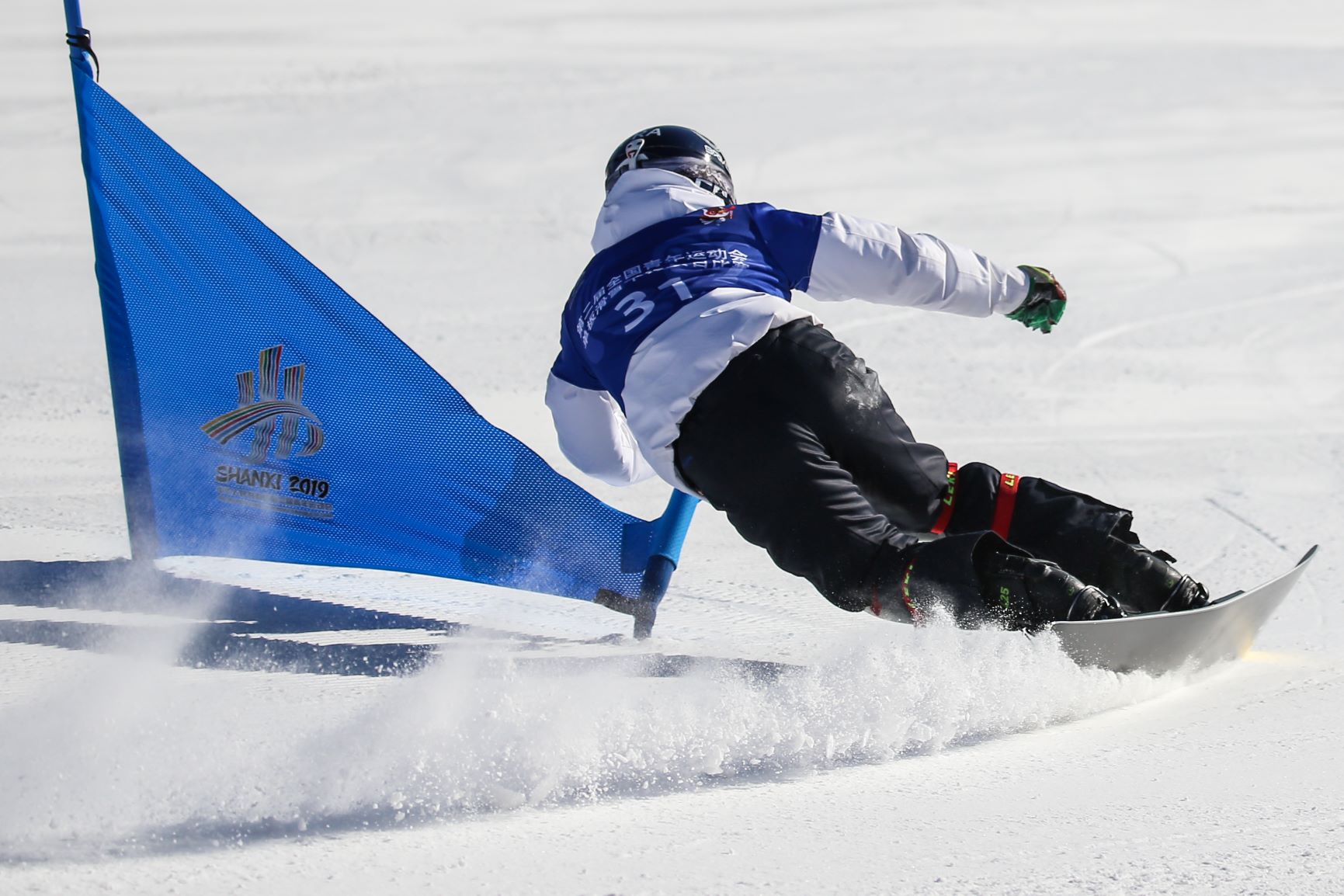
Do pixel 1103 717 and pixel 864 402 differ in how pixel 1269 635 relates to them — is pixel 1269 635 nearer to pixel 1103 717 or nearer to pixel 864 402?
pixel 1103 717

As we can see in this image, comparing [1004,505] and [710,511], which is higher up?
[1004,505]

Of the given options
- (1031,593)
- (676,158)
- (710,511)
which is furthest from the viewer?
(710,511)

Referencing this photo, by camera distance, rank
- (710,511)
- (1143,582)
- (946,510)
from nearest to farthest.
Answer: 1. (1143,582)
2. (946,510)
3. (710,511)

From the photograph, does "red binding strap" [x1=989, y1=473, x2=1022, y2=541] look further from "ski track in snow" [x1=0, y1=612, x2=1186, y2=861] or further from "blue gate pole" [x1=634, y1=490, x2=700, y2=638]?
"blue gate pole" [x1=634, y1=490, x2=700, y2=638]

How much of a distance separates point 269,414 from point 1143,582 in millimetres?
2133

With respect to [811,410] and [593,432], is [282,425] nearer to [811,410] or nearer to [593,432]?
[593,432]

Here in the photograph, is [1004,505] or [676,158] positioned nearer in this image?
[1004,505]

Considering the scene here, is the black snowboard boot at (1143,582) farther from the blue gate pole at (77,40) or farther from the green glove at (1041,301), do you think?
the blue gate pole at (77,40)

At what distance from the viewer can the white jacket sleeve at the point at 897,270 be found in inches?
129

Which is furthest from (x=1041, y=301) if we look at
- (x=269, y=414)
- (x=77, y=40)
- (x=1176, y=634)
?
Result: (x=77, y=40)

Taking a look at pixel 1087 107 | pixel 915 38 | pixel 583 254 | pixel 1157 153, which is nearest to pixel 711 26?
pixel 915 38

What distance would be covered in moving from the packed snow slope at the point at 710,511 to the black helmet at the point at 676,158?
1.10 m

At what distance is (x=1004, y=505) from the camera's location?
316 centimetres

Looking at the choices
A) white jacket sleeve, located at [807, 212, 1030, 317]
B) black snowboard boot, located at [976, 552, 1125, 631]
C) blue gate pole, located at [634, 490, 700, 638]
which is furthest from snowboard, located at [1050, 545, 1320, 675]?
blue gate pole, located at [634, 490, 700, 638]
